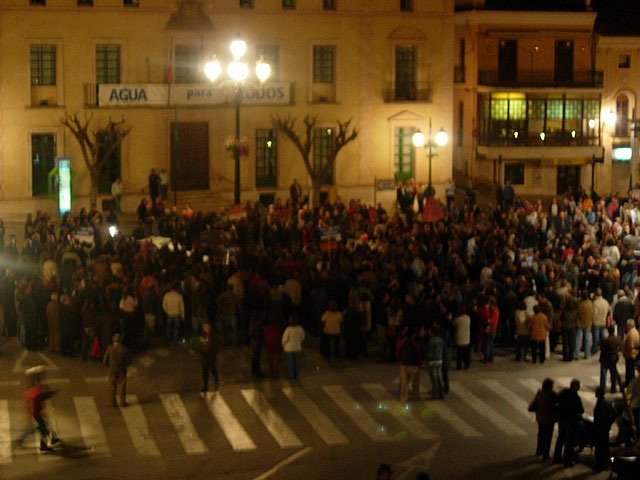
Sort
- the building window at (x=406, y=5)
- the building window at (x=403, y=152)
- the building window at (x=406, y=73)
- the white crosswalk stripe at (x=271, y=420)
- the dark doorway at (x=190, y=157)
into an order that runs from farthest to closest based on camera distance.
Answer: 1. the building window at (x=403, y=152)
2. the building window at (x=406, y=73)
3. the building window at (x=406, y=5)
4. the dark doorway at (x=190, y=157)
5. the white crosswalk stripe at (x=271, y=420)

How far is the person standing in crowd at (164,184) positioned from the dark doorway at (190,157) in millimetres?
1210

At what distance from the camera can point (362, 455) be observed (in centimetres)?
1756

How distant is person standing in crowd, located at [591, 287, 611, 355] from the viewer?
23141 millimetres

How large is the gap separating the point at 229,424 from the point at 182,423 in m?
0.79

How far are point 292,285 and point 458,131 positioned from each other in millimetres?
29141

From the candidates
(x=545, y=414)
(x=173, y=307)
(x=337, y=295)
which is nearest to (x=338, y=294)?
(x=337, y=295)

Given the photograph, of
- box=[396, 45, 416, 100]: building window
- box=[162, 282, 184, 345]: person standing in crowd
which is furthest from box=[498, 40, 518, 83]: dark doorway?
box=[162, 282, 184, 345]: person standing in crowd

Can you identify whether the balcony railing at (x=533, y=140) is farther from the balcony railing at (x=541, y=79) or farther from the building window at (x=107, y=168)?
the building window at (x=107, y=168)

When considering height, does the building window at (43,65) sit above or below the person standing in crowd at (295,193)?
above

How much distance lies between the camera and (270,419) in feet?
63.2

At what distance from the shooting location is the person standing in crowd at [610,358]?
67.6ft

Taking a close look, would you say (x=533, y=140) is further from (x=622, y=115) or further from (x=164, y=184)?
(x=164, y=184)

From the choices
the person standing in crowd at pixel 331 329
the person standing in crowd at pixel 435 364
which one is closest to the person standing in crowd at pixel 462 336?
the person standing in crowd at pixel 435 364

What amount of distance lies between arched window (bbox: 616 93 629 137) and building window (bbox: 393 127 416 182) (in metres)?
14.6
